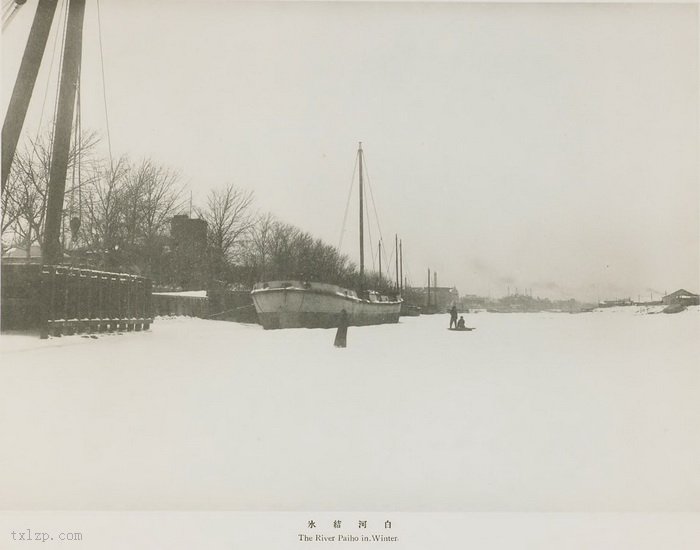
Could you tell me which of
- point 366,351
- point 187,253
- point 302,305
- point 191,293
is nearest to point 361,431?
point 366,351

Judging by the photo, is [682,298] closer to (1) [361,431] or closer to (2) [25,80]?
(1) [361,431]

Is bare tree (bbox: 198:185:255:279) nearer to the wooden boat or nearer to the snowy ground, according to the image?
the wooden boat

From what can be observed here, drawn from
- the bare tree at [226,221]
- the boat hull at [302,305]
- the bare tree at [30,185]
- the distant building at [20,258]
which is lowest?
the boat hull at [302,305]

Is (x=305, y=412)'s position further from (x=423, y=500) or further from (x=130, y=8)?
(x=130, y=8)

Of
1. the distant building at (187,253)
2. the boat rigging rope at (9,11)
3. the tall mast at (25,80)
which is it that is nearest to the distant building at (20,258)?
the tall mast at (25,80)

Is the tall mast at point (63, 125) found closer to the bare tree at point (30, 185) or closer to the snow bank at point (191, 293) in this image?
the bare tree at point (30, 185)

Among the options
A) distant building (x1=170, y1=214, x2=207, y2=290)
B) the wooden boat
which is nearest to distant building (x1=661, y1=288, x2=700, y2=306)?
distant building (x1=170, y1=214, x2=207, y2=290)

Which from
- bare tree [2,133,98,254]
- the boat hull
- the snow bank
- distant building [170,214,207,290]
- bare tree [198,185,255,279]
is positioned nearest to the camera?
bare tree [198,185,255,279]
